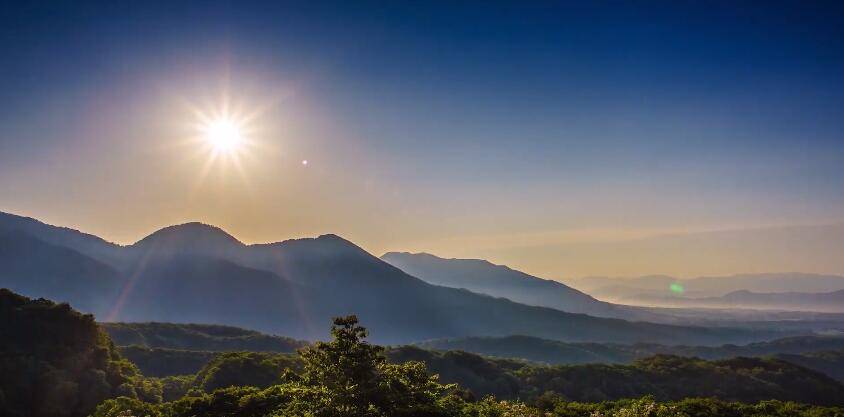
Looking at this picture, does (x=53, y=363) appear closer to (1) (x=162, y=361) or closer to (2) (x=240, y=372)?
(2) (x=240, y=372)

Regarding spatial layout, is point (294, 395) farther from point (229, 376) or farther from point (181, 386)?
point (181, 386)

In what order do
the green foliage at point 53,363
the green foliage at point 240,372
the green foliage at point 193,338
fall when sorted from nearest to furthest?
1. the green foliage at point 53,363
2. the green foliage at point 240,372
3. the green foliage at point 193,338

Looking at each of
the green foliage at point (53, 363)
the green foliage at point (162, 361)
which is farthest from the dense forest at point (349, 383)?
the green foliage at point (162, 361)

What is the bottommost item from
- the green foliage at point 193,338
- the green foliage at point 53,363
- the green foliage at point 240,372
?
the green foliage at point 193,338

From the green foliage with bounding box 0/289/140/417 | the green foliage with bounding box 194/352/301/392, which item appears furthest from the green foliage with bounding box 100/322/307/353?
the green foliage with bounding box 0/289/140/417

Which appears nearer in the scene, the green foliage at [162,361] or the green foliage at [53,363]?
the green foliage at [53,363]

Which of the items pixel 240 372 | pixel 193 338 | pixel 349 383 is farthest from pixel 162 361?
pixel 349 383

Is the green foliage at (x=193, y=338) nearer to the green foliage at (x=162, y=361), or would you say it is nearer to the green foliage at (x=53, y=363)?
the green foliage at (x=162, y=361)
